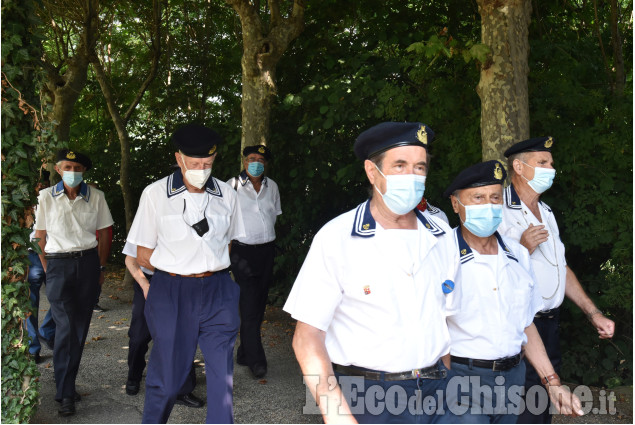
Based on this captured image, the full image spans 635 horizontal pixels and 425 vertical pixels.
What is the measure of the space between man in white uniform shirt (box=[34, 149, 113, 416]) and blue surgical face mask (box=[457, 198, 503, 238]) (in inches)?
152

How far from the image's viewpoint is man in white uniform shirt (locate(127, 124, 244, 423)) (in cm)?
481

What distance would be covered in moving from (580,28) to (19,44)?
263 inches

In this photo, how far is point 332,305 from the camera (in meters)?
2.79

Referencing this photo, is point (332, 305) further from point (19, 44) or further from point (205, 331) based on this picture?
point (19, 44)

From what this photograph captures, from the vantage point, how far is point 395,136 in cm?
299

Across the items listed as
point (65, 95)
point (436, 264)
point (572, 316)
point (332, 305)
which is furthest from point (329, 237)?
point (65, 95)

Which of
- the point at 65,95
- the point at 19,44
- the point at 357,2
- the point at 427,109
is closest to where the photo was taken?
the point at 19,44

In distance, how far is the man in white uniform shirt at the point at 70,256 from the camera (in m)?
6.10

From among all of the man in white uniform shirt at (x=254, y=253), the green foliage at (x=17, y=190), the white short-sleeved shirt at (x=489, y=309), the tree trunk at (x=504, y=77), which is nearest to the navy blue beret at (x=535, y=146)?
the tree trunk at (x=504, y=77)

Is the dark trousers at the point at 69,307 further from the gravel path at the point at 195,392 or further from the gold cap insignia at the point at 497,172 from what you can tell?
the gold cap insignia at the point at 497,172

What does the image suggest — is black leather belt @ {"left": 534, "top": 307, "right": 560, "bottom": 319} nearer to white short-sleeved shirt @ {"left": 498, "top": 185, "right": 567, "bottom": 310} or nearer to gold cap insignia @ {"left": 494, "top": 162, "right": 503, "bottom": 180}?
white short-sleeved shirt @ {"left": 498, "top": 185, "right": 567, "bottom": 310}

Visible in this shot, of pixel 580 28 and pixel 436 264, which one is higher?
pixel 580 28

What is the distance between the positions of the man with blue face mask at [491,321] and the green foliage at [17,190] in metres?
2.97

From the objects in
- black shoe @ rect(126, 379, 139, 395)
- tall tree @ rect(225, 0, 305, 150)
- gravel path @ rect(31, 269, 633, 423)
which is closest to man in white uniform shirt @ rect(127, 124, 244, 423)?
gravel path @ rect(31, 269, 633, 423)
